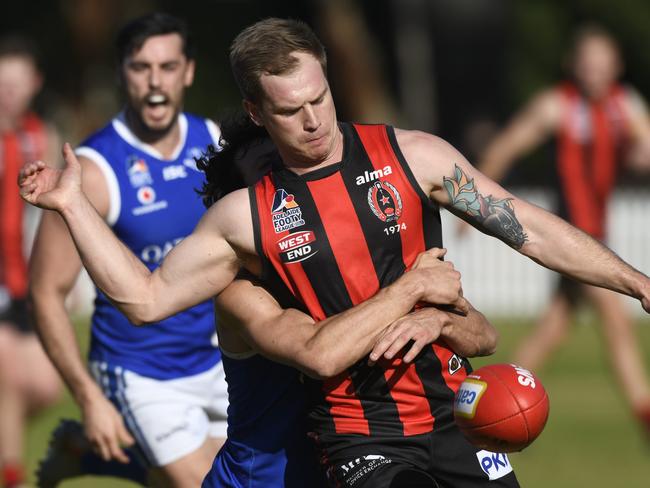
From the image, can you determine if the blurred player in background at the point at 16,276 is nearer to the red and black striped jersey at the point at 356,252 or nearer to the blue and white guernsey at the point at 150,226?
the blue and white guernsey at the point at 150,226

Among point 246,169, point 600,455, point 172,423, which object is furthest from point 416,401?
point 600,455

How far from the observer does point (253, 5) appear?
111 ft

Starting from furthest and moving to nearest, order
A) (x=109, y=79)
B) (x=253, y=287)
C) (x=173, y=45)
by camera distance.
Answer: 1. (x=109, y=79)
2. (x=173, y=45)
3. (x=253, y=287)

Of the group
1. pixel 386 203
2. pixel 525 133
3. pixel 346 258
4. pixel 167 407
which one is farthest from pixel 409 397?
pixel 525 133

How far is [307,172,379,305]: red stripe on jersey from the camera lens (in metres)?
4.79

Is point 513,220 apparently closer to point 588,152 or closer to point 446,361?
point 446,361

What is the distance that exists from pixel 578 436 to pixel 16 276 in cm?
432

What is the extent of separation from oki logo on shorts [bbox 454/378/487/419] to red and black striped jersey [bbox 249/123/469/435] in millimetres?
162

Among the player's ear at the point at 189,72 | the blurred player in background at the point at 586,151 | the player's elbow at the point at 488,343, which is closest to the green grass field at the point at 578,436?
the blurred player in background at the point at 586,151

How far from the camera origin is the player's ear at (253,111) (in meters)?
4.90

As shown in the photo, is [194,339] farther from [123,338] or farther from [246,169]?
[246,169]

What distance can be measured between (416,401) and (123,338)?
6.83 ft

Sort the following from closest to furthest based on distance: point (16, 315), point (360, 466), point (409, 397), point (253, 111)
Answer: point (360, 466)
point (409, 397)
point (253, 111)
point (16, 315)

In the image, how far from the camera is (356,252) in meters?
4.80
